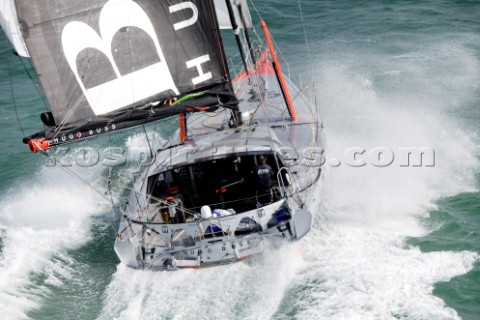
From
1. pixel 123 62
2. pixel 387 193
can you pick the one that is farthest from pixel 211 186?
pixel 387 193

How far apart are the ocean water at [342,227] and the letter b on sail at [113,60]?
2214mm

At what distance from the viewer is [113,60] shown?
24.8ft

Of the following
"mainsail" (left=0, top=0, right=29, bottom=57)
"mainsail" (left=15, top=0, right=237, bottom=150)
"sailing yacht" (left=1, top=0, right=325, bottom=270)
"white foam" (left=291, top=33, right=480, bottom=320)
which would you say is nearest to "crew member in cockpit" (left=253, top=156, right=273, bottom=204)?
"sailing yacht" (left=1, top=0, right=325, bottom=270)

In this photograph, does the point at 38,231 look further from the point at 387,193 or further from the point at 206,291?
the point at 387,193

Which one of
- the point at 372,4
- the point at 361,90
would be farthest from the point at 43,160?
the point at 372,4

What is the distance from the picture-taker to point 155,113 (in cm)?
757

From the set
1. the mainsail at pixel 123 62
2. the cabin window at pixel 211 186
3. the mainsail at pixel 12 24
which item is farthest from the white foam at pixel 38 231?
the mainsail at pixel 12 24

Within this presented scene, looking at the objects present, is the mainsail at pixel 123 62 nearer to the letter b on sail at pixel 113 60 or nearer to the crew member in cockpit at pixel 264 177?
the letter b on sail at pixel 113 60

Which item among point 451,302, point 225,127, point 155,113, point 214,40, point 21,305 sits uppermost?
point 214,40

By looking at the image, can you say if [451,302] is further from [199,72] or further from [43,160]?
[43,160]

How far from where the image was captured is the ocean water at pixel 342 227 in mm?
7270

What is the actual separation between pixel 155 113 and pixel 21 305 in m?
2.85

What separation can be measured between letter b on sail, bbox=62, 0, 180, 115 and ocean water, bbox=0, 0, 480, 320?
2214 millimetres

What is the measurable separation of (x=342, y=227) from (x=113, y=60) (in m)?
3.83
